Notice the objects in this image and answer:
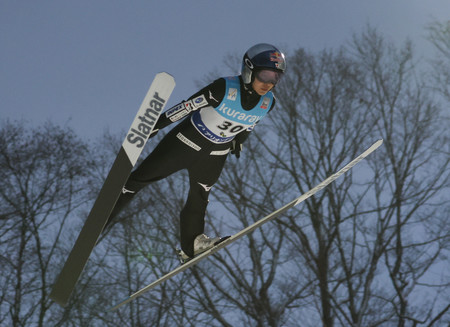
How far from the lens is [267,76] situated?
471cm

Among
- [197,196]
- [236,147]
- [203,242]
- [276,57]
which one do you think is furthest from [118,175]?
[276,57]

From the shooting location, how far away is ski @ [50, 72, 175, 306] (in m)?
4.32

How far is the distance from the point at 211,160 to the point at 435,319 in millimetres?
10445

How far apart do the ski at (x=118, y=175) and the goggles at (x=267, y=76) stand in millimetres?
788

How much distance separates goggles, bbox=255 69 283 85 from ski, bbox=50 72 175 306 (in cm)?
79

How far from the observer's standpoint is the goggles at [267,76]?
469 centimetres

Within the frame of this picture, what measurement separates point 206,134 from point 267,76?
72cm

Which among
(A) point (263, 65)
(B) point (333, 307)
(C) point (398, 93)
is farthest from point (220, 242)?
(C) point (398, 93)

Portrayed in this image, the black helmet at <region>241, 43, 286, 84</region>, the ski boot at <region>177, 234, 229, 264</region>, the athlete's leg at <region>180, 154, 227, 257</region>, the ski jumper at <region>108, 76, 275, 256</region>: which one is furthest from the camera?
the ski boot at <region>177, 234, 229, 264</region>

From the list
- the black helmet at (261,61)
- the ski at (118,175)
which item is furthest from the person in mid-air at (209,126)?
the ski at (118,175)

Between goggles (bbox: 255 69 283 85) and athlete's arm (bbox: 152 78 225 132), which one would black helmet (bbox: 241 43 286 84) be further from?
athlete's arm (bbox: 152 78 225 132)

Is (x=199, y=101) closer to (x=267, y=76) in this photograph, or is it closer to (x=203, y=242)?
(x=267, y=76)

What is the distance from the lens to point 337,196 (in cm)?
1558

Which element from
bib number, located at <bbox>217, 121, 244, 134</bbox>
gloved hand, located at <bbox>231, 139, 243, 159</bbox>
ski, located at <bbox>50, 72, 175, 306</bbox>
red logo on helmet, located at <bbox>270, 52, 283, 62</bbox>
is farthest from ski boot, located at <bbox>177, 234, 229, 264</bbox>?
red logo on helmet, located at <bbox>270, 52, 283, 62</bbox>
